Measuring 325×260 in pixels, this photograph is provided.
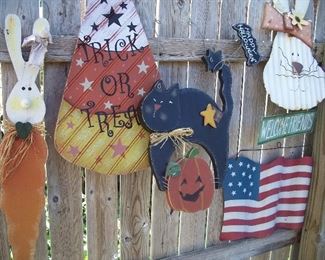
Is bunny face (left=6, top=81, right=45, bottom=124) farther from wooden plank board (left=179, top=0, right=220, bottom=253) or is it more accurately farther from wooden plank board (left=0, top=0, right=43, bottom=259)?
wooden plank board (left=179, top=0, right=220, bottom=253)

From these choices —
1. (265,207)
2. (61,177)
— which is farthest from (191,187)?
(265,207)

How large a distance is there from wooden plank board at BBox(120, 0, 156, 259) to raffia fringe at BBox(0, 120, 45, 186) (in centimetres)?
45

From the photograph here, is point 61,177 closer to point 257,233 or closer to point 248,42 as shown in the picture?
point 248,42

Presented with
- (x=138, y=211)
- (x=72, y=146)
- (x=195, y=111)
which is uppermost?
(x=195, y=111)

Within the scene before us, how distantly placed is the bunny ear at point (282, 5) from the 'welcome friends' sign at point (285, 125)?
482mm

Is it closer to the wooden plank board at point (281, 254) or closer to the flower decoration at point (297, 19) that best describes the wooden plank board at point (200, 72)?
the flower decoration at point (297, 19)

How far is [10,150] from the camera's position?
1.30m

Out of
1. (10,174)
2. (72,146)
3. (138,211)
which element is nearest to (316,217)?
(138,211)

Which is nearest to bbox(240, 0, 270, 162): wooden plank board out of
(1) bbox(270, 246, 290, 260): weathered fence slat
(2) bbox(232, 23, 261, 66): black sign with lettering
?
(2) bbox(232, 23, 261, 66): black sign with lettering

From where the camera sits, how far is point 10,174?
4.33ft

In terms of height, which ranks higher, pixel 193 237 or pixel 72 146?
pixel 72 146

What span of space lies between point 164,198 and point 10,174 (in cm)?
68

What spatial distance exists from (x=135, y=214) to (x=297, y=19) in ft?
3.59

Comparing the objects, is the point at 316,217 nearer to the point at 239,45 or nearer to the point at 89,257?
the point at 239,45
